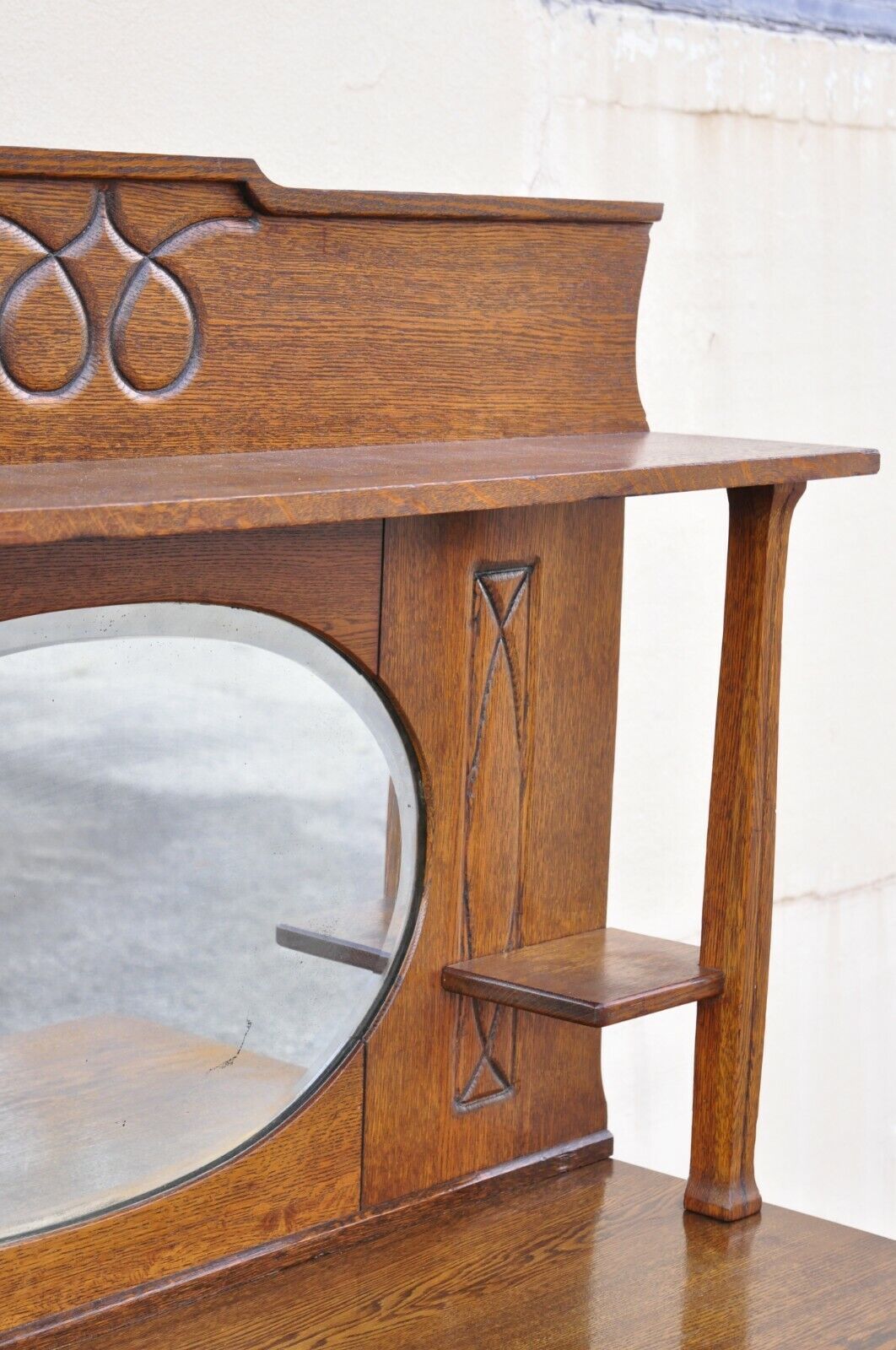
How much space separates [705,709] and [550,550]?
4.19ft

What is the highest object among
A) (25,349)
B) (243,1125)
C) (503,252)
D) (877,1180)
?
(503,252)

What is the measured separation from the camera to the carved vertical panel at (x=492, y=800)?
6.88 ft

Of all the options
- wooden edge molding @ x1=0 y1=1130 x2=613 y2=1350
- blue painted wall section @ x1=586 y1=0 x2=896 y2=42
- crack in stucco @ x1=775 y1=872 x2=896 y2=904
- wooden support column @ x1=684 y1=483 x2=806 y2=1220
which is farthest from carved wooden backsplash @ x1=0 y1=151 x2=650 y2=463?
crack in stucco @ x1=775 y1=872 x2=896 y2=904

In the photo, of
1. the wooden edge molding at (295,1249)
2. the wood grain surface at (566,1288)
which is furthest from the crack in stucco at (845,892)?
the wood grain surface at (566,1288)

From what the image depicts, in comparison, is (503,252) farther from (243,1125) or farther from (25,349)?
(243,1125)

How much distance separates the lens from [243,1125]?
1927 mm

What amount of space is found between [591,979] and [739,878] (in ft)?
0.74

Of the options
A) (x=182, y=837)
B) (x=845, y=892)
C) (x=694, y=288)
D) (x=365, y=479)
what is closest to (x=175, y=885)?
(x=182, y=837)

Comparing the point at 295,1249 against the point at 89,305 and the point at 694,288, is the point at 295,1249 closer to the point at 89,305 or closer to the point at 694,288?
the point at 89,305

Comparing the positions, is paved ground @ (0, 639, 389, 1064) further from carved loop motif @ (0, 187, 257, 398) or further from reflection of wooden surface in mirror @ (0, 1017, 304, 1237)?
carved loop motif @ (0, 187, 257, 398)

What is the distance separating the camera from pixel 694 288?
3.21 m

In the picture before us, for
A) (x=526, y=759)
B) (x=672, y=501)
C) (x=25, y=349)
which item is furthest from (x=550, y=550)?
(x=672, y=501)

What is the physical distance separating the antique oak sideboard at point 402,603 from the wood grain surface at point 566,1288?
0.06 feet

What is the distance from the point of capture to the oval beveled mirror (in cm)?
173
